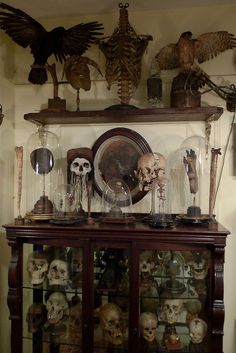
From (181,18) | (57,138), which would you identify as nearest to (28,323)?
(57,138)

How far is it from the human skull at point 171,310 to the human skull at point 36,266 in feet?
2.30

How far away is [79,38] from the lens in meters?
1.98

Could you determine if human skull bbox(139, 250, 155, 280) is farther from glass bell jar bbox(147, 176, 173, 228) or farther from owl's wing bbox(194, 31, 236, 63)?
owl's wing bbox(194, 31, 236, 63)

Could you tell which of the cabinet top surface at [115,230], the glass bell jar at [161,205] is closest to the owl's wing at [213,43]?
the glass bell jar at [161,205]

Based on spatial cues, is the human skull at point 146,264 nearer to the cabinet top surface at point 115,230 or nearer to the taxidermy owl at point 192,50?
the cabinet top surface at point 115,230

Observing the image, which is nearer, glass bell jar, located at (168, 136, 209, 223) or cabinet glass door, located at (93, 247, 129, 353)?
A: cabinet glass door, located at (93, 247, 129, 353)

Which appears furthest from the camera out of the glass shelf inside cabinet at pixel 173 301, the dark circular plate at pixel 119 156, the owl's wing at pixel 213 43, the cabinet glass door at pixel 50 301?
the dark circular plate at pixel 119 156

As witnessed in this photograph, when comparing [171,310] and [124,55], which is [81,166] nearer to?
[124,55]

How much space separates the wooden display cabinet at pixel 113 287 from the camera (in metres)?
1.71

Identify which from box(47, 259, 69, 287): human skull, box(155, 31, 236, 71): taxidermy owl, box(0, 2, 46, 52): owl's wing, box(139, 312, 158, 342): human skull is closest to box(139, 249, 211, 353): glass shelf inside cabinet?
box(139, 312, 158, 342): human skull

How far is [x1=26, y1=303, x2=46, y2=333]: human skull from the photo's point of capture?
1.90 meters

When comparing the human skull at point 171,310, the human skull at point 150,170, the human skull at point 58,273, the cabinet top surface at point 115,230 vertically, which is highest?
the human skull at point 150,170

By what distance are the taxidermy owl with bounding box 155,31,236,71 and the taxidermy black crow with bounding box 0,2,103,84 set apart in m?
0.43

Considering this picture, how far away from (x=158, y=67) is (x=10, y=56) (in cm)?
99
